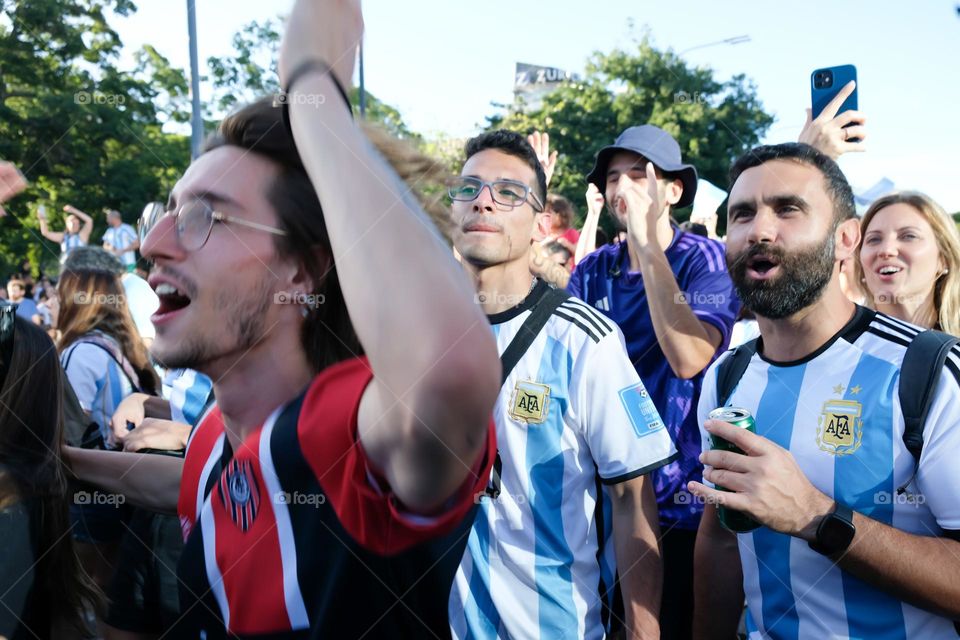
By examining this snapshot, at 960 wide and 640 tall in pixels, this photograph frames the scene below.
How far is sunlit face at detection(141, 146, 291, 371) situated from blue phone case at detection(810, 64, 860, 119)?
2.56m

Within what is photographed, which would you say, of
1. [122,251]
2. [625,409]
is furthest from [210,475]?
[122,251]

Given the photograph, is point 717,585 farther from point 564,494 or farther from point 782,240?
point 782,240

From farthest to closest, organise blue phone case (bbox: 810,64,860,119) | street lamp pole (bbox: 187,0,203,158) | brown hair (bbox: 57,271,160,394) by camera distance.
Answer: street lamp pole (bbox: 187,0,203,158) < brown hair (bbox: 57,271,160,394) < blue phone case (bbox: 810,64,860,119)

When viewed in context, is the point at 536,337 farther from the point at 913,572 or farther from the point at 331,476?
the point at 331,476

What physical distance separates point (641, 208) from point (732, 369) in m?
1.33

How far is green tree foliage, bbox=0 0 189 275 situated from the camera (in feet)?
65.4

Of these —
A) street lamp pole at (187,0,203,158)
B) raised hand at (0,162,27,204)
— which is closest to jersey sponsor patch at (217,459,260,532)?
raised hand at (0,162,27,204)

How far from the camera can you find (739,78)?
31.2m

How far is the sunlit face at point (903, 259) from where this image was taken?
4.03m

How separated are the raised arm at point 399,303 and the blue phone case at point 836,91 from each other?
A: 110 inches

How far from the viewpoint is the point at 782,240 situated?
8.76ft

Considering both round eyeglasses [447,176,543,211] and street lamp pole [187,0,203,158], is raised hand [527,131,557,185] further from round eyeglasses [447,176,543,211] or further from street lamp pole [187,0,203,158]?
street lamp pole [187,0,203,158]

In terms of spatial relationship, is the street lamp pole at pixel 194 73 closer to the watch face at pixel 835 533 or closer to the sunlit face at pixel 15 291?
the sunlit face at pixel 15 291

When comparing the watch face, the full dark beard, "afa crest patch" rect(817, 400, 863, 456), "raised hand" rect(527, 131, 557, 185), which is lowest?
the watch face
